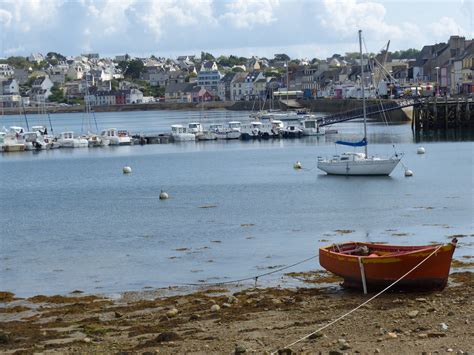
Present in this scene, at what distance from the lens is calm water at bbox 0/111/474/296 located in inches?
1017

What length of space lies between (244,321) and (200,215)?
18.8 m

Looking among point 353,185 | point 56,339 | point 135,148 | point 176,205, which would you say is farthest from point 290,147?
point 56,339

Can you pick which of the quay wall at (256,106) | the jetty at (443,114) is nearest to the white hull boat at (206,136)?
the jetty at (443,114)

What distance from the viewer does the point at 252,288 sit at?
22281mm

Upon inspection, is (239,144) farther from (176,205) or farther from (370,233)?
(370,233)

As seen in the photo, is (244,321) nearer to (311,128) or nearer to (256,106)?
(311,128)

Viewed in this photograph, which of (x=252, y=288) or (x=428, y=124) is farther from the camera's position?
(x=428, y=124)

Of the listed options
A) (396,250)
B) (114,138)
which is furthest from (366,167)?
(114,138)

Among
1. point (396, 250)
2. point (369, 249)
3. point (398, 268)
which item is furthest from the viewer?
point (369, 249)

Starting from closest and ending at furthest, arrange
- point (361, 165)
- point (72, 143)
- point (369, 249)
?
point (369, 249) < point (361, 165) < point (72, 143)

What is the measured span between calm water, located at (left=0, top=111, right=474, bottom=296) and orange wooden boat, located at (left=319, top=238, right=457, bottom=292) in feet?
9.26

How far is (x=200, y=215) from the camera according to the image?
1458 inches

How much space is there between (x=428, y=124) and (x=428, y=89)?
4340cm

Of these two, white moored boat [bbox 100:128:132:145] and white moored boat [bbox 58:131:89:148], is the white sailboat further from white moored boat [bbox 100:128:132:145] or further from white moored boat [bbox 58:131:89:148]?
white moored boat [bbox 58:131:89:148]
